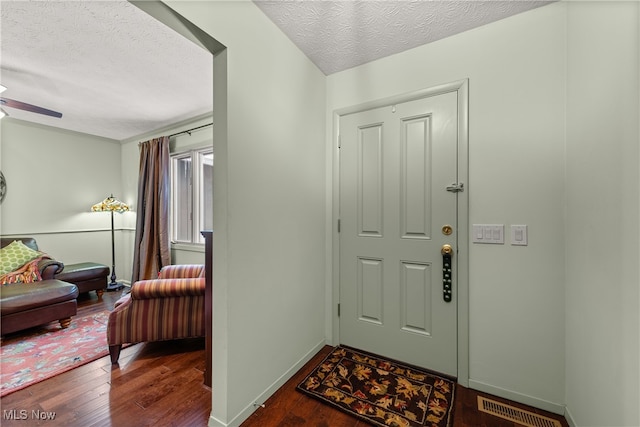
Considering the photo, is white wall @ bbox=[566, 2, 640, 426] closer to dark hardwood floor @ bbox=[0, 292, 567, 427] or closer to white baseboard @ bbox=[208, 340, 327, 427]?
dark hardwood floor @ bbox=[0, 292, 567, 427]

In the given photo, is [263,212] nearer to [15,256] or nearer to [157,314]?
[157,314]

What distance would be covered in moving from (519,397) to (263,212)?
1.95 m

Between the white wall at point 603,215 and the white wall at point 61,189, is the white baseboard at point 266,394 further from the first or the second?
the white wall at point 61,189

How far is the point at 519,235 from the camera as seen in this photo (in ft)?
5.16

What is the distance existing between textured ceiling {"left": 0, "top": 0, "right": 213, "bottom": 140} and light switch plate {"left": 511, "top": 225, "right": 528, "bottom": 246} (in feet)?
8.63

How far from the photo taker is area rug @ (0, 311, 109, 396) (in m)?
1.85

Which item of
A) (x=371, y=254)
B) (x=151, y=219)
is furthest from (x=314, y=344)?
(x=151, y=219)

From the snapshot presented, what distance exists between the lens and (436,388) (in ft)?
5.50

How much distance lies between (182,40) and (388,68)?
158 centimetres

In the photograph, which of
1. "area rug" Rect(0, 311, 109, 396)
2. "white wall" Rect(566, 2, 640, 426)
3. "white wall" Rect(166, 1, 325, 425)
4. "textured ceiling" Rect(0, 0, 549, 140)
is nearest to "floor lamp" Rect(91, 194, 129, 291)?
"area rug" Rect(0, 311, 109, 396)

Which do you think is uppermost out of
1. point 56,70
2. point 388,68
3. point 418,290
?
point 56,70

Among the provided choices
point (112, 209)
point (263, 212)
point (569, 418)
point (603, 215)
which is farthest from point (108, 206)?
point (569, 418)

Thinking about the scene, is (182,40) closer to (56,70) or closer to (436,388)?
(56,70)

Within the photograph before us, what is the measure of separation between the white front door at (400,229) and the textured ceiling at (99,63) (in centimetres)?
155
